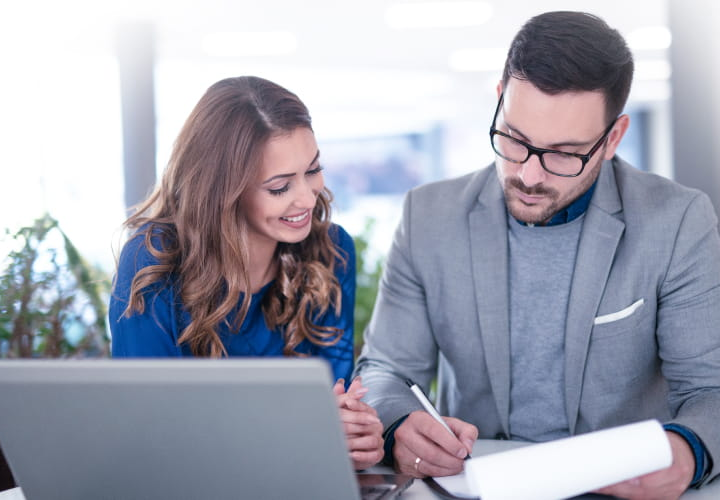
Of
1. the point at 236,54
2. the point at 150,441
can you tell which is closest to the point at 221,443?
the point at 150,441

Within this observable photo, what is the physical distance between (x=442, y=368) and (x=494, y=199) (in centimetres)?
47

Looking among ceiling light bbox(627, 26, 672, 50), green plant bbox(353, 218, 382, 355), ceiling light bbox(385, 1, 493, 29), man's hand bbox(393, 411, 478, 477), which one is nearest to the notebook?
man's hand bbox(393, 411, 478, 477)

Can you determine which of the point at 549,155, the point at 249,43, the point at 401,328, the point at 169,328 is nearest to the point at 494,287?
the point at 401,328

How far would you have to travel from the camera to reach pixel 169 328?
1600 mm

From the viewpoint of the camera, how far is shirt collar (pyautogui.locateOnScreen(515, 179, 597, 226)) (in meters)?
1.71

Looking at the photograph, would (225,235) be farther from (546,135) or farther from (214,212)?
(546,135)

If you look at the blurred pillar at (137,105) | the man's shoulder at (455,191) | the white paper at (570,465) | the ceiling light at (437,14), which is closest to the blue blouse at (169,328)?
the man's shoulder at (455,191)

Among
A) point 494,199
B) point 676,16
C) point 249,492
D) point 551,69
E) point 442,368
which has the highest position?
point 676,16

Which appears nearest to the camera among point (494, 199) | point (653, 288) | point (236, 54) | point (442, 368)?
point (653, 288)

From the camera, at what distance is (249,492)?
0.86m

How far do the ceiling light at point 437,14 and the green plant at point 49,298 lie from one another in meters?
3.35

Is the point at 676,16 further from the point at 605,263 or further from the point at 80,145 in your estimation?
the point at 80,145

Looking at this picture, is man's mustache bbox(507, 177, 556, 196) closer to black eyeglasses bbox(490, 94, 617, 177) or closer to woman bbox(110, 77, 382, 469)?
black eyeglasses bbox(490, 94, 617, 177)

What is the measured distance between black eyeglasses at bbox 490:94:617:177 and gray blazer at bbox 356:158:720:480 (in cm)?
18
